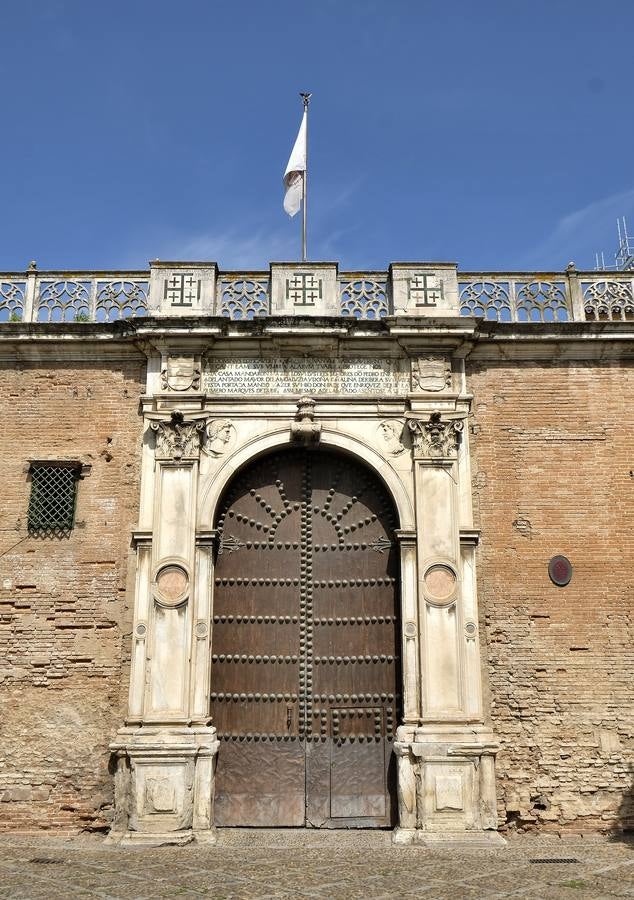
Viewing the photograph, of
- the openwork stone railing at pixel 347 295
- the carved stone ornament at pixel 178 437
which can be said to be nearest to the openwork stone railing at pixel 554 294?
A: the openwork stone railing at pixel 347 295

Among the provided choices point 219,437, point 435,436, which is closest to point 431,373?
point 435,436

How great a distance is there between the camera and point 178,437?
9484 millimetres

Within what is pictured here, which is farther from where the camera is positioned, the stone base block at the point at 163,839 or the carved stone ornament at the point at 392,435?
the carved stone ornament at the point at 392,435

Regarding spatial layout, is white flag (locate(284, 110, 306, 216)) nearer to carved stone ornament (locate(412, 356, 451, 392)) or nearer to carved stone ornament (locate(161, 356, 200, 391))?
carved stone ornament (locate(161, 356, 200, 391))

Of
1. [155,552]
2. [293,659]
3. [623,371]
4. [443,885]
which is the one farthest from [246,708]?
[623,371]

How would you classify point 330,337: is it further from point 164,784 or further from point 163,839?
point 163,839

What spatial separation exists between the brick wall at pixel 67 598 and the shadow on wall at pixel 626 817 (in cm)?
513

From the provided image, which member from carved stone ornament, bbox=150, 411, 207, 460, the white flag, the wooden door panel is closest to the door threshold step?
the wooden door panel

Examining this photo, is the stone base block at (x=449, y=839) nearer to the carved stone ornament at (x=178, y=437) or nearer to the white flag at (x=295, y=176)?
the carved stone ornament at (x=178, y=437)

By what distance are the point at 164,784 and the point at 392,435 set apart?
14.1 feet

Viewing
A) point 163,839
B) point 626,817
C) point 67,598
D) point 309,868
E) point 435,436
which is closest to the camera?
point 309,868

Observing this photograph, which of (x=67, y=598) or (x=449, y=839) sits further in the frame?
(x=67, y=598)

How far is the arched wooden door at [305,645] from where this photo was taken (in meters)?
8.83

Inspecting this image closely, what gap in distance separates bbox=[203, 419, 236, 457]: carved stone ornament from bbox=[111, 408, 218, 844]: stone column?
116mm
